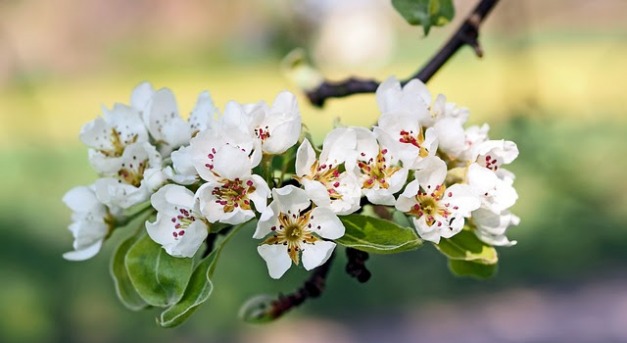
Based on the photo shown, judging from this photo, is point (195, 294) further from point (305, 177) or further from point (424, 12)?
point (424, 12)

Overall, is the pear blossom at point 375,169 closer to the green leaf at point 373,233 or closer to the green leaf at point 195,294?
the green leaf at point 373,233

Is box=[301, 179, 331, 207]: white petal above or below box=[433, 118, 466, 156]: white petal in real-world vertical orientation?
below

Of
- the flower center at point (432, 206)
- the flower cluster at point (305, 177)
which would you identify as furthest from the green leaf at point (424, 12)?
the flower center at point (432, 206)

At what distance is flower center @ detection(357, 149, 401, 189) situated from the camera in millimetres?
817

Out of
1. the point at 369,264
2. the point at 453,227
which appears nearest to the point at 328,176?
the point at 453,227

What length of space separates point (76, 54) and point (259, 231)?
1318cm

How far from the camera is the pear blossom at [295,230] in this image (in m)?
0.80

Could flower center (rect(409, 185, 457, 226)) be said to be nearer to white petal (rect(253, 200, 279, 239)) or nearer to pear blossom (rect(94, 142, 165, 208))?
white petal (rect(253, 200, 279, 239))

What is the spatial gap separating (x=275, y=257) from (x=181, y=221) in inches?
3.7

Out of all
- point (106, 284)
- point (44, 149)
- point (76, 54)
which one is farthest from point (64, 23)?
point (106, 284)

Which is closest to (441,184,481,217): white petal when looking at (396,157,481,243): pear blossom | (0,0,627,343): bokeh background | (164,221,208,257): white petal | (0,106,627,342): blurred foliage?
(396,157,481,243): pear blossom

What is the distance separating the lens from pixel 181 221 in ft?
2.77

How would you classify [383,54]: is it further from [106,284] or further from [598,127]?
[106,284]

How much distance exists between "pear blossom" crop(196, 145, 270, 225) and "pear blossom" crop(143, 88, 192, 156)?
0.34 ft
